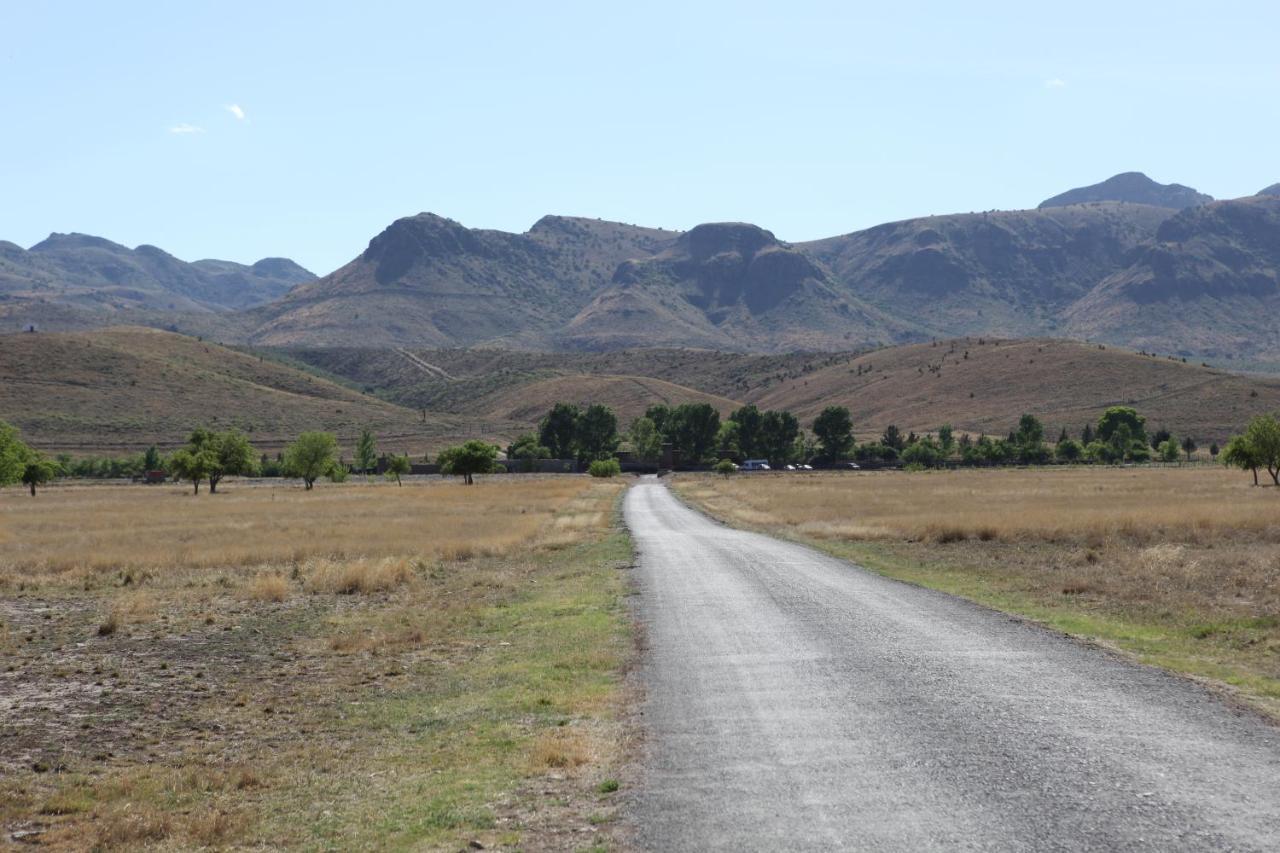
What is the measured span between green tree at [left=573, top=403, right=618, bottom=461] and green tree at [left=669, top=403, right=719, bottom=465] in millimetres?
11411

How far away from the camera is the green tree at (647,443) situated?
555 ft

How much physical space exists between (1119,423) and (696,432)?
61178 mm

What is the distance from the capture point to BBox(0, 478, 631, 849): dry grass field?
8969 mm

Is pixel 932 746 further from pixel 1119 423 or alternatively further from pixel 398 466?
pixel 1119 423

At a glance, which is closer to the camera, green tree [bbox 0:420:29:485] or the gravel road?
the gravel road

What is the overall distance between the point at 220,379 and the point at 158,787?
7601 inches

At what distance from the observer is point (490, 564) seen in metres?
33.7

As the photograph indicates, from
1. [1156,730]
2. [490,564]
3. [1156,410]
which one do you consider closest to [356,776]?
[1156,730]

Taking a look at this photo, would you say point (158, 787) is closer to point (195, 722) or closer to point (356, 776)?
point (356, 776)

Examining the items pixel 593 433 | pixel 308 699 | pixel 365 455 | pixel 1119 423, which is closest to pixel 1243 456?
pixel 308 699

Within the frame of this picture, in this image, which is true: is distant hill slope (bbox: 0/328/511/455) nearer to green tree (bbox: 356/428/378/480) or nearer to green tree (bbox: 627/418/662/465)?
green tree (bbox: 356/428/378/480)

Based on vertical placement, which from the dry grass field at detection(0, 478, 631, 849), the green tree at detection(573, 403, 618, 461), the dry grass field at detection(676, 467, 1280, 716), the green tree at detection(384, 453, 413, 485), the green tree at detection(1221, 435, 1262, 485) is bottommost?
the dry grass field at detection(0, 478, 631, 849)

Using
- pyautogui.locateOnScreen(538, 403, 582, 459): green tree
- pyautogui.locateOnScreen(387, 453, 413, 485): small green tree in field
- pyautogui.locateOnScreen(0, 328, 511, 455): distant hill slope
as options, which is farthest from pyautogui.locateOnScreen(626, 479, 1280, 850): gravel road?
pyautogui.locateOnScreen(0, 328, 511, 455): distant hill slope

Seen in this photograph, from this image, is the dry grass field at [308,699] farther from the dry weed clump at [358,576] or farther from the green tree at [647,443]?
the green tree at [647,443]
